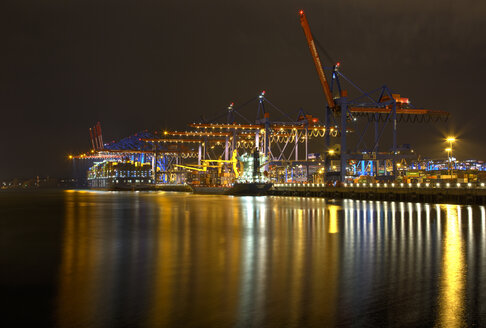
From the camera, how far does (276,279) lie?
11.3 m

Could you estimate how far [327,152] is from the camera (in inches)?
2675

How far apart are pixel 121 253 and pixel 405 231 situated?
1337 centimetres

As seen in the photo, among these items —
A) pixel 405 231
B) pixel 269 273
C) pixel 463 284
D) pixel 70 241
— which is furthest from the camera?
pixel 405 231

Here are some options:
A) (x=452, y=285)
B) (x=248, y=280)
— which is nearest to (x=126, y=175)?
(x=248, y=280)

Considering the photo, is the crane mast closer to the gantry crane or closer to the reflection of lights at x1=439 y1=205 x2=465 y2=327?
the gantry crane

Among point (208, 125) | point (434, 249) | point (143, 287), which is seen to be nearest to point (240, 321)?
point (143, 287)

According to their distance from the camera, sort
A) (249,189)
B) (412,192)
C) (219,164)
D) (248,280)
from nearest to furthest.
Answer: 1. (248,280)
2. (412,192)
3. (249,189)
4. (219,164)

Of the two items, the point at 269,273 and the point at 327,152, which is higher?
the point at 327,152

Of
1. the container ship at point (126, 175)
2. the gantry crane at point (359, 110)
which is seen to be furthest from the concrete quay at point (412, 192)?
the container ship at point (126, 175)

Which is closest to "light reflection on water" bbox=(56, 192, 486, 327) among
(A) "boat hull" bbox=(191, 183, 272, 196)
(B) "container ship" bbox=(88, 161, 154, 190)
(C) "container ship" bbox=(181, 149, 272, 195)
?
(A) "boat hull" bbox=(191, 183, 272, 196)

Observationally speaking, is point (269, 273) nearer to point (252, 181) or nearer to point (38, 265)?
point (38, 265)

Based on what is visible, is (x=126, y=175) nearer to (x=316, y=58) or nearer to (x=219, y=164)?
(x=219, y=164)

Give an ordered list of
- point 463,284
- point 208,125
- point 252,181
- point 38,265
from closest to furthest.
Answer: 1. point 463,284
2. point 38,265
3. point 252,181
4. point 208,125

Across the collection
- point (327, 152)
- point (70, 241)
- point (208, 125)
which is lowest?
point (70, 241)
